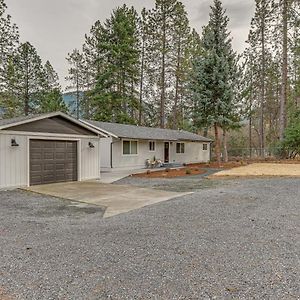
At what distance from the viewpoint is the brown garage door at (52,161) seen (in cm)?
1125

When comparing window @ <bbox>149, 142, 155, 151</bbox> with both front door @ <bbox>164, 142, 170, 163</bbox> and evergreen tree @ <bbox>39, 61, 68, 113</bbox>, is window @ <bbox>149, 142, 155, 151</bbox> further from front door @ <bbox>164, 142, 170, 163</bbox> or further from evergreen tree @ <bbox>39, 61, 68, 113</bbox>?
evergreen tree @ <bbox>39, 61, 68, 113</bbox>

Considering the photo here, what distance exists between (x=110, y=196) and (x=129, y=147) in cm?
1028

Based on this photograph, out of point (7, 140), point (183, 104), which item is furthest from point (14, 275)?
point (183, 104)

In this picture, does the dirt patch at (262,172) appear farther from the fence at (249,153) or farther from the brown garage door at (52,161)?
the fence at (249,153)

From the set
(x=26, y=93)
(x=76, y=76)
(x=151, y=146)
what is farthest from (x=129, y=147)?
(x=76, y=76)

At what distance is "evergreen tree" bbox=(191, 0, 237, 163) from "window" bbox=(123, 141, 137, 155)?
5281 mm

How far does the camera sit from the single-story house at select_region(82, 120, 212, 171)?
17.8 metres

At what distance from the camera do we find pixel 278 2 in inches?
912

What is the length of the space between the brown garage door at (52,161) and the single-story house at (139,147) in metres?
2.11

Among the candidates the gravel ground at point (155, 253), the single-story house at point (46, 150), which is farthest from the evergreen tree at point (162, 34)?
the gravel ground at point (155, 253)

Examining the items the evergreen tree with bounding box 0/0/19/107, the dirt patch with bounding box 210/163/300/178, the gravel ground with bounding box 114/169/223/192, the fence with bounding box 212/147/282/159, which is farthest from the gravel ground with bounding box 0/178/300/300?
the fence with bounding box 212/147/282/159

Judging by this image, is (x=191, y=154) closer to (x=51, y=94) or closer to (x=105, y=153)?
(x=105, y=153)

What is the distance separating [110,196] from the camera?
8.78m

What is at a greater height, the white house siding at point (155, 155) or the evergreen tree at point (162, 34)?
the evergreen tree at point (162, 34)
